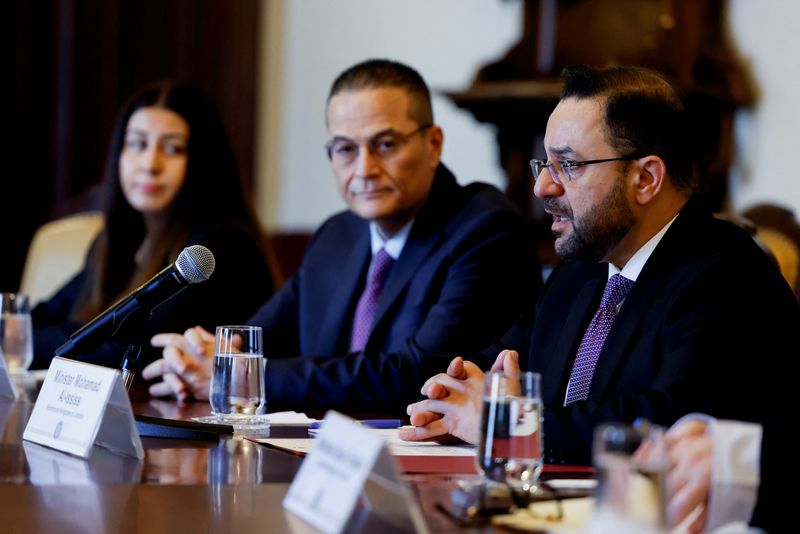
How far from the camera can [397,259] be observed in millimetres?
3111


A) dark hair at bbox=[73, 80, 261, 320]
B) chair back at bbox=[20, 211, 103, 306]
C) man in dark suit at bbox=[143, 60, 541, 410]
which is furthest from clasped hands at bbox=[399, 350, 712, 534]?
chair back at bbox=[20, 211, 103, 306]

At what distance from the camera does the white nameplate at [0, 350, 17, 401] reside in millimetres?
2535

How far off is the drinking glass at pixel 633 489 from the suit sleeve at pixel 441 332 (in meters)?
1.48

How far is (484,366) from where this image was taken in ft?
8.07

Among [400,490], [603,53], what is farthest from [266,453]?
[603,53]

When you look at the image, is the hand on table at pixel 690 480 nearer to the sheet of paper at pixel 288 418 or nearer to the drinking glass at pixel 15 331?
the sheet of paper at pixel 288 418

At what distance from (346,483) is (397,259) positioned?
6.03 ft

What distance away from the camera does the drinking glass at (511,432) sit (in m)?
1.50

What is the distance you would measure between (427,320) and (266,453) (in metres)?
1.06

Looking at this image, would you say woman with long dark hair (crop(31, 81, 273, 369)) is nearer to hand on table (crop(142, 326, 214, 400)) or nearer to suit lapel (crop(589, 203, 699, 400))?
hand on table (crop(142, 326, 214, 400))

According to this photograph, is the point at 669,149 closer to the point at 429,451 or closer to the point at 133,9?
the point at 429,451

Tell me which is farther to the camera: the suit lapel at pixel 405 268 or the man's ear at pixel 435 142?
the man's ear at pixel 435 142

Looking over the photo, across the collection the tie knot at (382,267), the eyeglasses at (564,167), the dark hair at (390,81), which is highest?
the dark hair at (390,81)

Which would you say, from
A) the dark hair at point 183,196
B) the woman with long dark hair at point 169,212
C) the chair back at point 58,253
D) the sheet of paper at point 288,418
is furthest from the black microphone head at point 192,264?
the chair back at point 58,253
